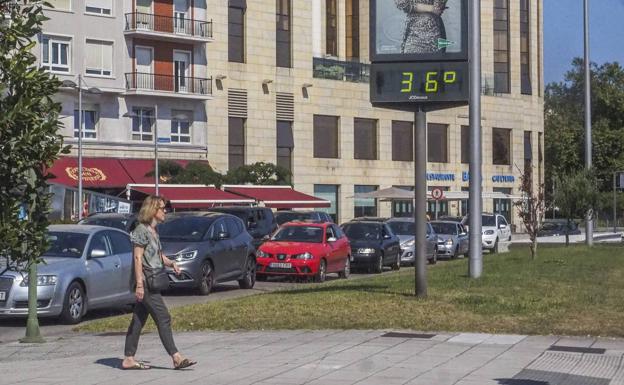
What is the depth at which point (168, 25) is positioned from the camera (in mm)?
58781

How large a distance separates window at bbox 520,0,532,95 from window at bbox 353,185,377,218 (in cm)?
1836

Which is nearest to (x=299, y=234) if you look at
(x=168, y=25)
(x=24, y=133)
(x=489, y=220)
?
(x=24, y=133)

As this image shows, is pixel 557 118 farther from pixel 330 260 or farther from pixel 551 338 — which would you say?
pixel 551 338

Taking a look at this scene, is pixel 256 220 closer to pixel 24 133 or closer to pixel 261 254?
pixel 261 254

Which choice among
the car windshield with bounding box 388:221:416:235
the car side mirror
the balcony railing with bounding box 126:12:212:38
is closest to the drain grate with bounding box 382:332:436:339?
the car side mirror

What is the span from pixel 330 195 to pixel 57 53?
2143 cm

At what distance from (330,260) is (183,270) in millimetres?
6897

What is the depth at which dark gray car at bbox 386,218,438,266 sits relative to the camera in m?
38.2

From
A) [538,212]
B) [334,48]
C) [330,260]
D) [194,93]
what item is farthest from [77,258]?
[334,48]

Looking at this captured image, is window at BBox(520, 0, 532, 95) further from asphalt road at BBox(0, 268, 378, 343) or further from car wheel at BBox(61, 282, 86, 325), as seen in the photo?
car wheel at BBox(61, 282, 86, 325)

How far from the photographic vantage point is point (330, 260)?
29.7 metres

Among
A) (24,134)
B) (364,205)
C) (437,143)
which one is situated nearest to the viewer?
(24,134)

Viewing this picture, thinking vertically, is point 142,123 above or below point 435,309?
above

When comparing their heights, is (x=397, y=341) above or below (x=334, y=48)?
below
